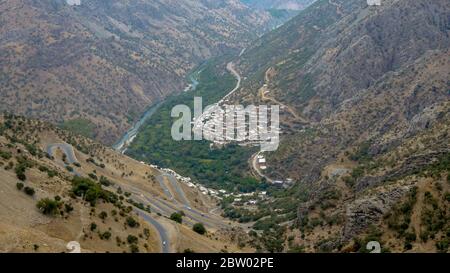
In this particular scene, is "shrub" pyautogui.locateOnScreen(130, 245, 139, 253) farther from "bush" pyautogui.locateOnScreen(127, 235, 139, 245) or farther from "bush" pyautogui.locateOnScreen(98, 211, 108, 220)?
"bush" pyautogui.locateOnScreen(98, 211, 108, 220)

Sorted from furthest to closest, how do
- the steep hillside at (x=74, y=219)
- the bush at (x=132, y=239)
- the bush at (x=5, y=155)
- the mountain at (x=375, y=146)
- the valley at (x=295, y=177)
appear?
the bush at (x=5, y=155) → the mountain at (x=375, y=146) → the bush at (x=132, y=239) → the valley at (x=295, y=177) → the steep hillside at (x=74, y=219)

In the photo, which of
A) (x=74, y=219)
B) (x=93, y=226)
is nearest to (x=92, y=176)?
(x=74, y=219)

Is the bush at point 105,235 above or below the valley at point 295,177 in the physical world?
below

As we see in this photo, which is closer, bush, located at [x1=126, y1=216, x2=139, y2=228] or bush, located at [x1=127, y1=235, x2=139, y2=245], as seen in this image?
bush, located at [x1=127, y1=235, x2=139, y2=245]

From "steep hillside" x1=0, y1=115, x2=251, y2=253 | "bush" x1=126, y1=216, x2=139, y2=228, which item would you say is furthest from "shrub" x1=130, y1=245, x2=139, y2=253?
"bush" x1=126, y1=216, x2=139, y2=228

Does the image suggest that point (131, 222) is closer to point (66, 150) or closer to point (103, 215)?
point (103, 215)

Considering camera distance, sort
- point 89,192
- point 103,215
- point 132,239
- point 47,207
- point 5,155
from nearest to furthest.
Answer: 1. point 47,207
2. point 132,239
3. point 103,215
4. point 89,192
5. point 5,155

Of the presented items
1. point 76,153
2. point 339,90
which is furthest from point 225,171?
point 76,153

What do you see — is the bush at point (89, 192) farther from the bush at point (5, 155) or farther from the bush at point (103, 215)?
the bush at point (5, 155)

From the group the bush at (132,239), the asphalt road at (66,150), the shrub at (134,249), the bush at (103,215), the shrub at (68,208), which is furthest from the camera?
the asphalt road at (66,150)

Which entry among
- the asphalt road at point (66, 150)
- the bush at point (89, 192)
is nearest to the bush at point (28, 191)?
the bush at point (89, 192)
